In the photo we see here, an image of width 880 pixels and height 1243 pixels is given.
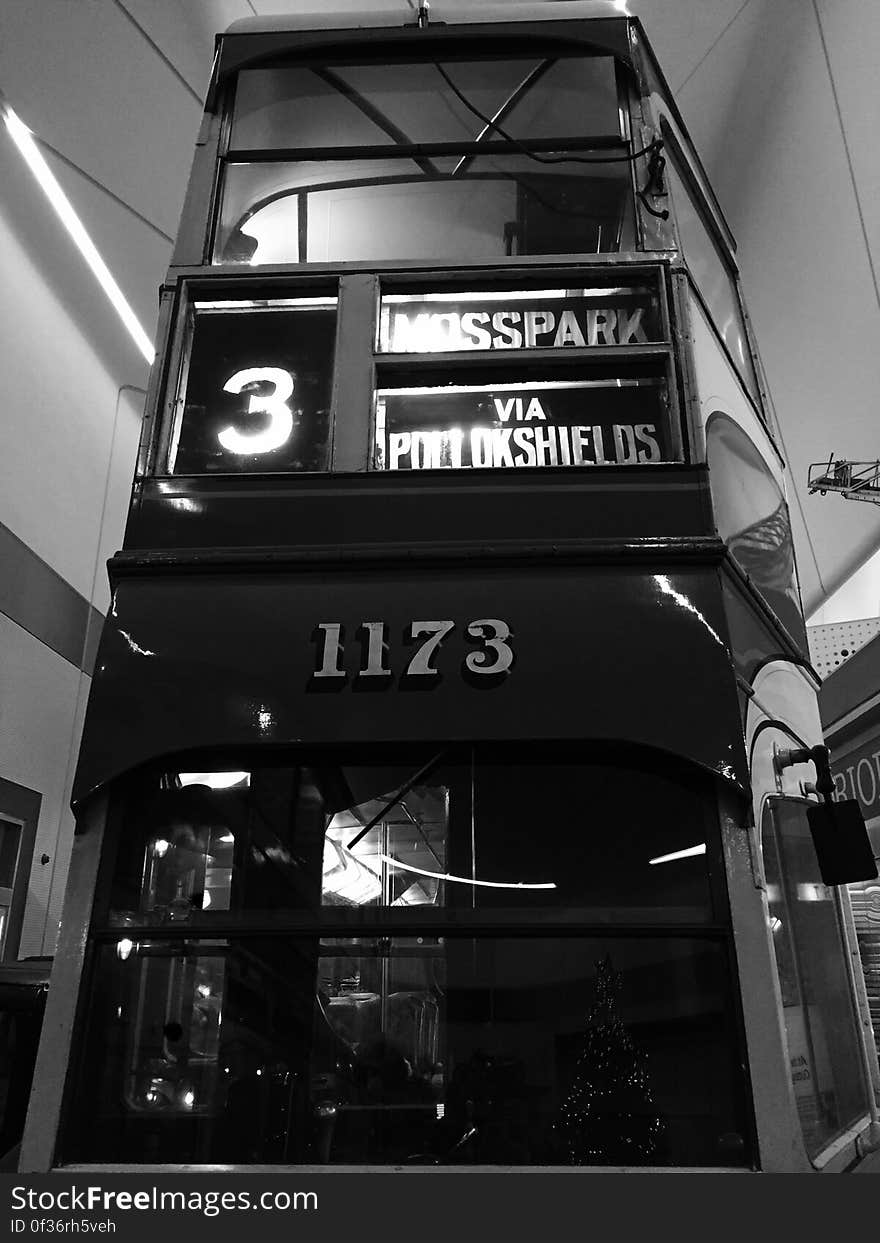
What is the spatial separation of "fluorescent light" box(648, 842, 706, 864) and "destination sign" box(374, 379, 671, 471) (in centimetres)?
132

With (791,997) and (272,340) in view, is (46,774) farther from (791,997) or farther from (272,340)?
(791,997)

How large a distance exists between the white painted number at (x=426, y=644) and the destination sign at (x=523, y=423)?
69 centimetres

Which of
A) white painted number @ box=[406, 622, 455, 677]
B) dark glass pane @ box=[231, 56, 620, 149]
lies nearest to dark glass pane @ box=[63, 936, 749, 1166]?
white painted number @ box=[406, 622, 455, 677]

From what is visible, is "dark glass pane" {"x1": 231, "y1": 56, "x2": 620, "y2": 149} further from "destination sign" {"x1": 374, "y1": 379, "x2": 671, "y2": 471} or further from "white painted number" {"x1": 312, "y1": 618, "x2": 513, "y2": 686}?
"white painted number" {"x1": 312, "y1": 618, "x2": 513, "y2": 686}

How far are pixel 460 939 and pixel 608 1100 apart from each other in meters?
0.52

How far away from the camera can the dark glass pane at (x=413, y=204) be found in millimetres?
3705

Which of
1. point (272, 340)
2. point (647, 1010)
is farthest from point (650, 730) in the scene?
point (272, 340)

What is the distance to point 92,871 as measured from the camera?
8.15ft

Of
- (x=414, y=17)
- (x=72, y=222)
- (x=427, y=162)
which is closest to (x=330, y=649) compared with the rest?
(x=427, y=162)

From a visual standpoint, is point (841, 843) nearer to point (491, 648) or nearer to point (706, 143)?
point (491, 648)

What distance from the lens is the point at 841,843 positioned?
2559 millimetres

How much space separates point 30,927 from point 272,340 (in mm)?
4780

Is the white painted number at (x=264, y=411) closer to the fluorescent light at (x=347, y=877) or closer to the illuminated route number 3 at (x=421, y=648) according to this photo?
the illuminated route number 3 at (x=421, y=648)

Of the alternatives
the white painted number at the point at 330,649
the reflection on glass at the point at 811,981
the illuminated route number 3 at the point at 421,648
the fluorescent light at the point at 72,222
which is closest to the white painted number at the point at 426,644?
the illuminated route number 3 at the point at 421,648
